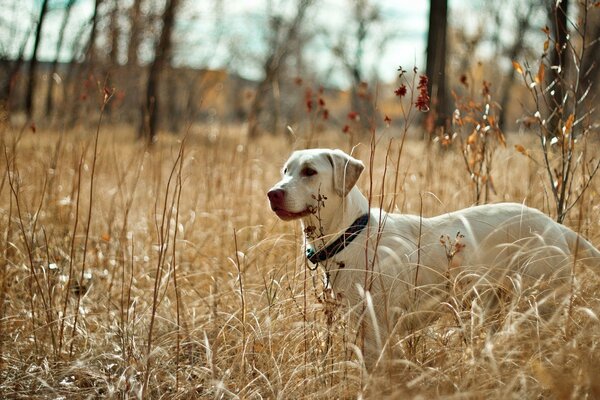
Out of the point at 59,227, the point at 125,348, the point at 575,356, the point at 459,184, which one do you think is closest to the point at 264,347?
the point at 125,348

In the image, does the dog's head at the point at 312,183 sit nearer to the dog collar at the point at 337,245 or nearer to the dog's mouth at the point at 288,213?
the dog's mouth at the point at 288,213

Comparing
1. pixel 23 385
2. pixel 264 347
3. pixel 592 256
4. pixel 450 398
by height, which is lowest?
pixel 23 385

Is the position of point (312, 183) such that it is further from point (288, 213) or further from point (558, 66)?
point (558, 66)

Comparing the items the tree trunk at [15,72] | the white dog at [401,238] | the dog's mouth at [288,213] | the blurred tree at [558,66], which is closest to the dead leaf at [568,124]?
the blurred tree at [558,66]

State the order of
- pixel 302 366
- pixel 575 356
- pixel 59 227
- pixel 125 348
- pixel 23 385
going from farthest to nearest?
1. pixel 59 227
2. pixel 125 348
3. pixel 23 385
4. pixel 302 366
5. pixel 575 356

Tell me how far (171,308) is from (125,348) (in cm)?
50

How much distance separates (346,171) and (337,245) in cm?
35

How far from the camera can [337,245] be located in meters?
2.66

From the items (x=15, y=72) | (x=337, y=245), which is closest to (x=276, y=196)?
(x=337, y=245)

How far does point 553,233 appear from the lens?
275 centimetres

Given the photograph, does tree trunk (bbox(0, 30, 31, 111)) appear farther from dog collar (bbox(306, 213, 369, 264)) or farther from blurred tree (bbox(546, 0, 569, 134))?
blurred tree (bbox(546, 0, 569, 134))

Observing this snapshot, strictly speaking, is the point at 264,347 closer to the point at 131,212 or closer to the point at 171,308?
the point at 171,308

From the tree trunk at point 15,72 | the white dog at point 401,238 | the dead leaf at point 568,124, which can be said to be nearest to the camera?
the white dog at point 401,238

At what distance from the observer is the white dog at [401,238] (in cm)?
261
